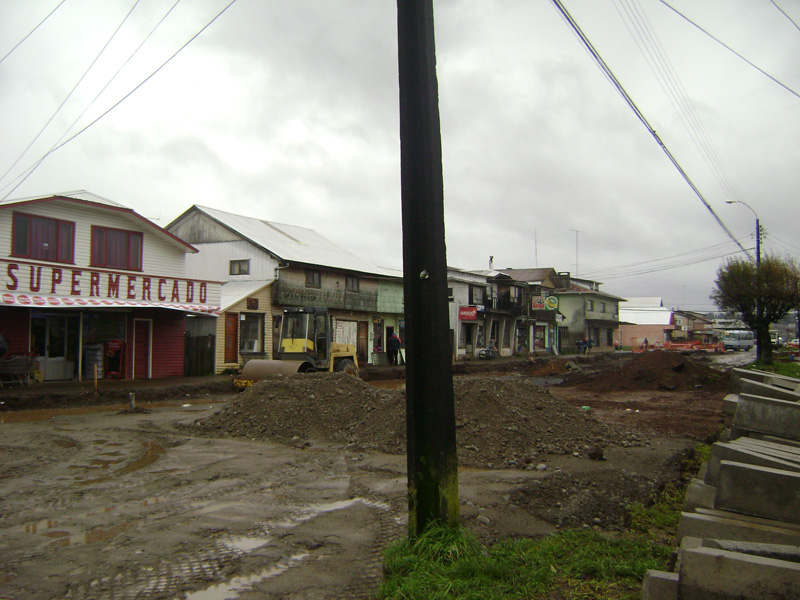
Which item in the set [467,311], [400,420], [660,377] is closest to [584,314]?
[467,311]

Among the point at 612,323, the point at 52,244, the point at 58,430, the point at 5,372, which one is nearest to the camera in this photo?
the point at 58,430

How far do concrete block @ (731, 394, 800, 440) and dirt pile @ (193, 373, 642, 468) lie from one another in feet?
11.2

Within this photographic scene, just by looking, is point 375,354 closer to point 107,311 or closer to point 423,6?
point 107,311

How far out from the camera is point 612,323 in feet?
252

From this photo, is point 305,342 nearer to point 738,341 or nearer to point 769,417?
point 769,417

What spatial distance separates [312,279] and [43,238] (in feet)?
48.9

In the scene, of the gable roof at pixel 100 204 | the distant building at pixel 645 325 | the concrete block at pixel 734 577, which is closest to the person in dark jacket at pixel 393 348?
the gable roof at pixel 100 204

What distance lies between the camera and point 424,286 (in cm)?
479

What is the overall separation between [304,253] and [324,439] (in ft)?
82.7

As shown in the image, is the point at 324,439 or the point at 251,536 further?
the point at 324,439

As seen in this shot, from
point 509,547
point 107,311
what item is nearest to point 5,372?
point 107,311

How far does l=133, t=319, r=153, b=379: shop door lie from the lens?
80.4 ft

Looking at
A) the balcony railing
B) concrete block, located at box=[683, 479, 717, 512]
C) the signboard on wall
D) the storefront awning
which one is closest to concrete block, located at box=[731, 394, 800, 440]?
Answer: concrete block, located at box=[683, 479, 717, 512]

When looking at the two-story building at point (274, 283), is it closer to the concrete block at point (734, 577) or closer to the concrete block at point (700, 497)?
the concrete block at point (700, 497)
